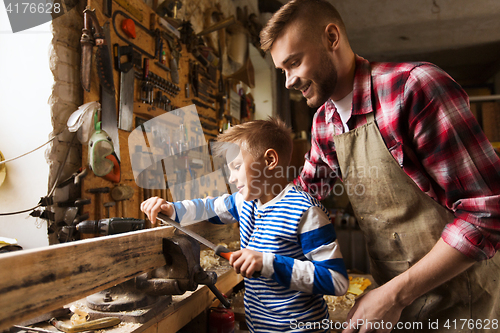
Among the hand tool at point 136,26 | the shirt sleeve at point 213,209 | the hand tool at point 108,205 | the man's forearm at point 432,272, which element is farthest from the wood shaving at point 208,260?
the hand tool at point 136,26

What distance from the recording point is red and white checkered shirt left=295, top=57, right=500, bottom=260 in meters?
0.80

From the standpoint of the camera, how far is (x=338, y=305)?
162 centimetres

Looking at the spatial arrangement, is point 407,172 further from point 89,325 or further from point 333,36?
point 89,325

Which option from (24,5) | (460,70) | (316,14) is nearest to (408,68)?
(316,14)

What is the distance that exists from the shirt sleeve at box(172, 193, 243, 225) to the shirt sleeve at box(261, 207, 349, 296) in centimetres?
38

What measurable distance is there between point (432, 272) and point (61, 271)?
35.4 inches

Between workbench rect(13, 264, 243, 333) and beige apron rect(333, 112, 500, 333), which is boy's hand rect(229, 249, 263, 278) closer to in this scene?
workbench rect(13, 264, 243, 333)

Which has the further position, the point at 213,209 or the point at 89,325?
the point at 213,209

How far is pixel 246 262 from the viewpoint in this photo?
0.89 m

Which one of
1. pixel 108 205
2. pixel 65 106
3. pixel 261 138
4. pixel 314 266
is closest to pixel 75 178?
pixel 108 205

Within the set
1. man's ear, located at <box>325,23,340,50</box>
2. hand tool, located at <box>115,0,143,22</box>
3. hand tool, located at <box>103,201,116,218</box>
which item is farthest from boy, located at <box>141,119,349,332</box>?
hand tool, located at <box>115,0,143,22</box>

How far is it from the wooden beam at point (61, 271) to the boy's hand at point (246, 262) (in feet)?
A: 0.88

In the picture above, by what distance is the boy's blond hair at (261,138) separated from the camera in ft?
3.69

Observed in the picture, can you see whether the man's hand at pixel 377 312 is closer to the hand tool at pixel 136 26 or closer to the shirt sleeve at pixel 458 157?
the shirt sleeve at pixel 458 157
